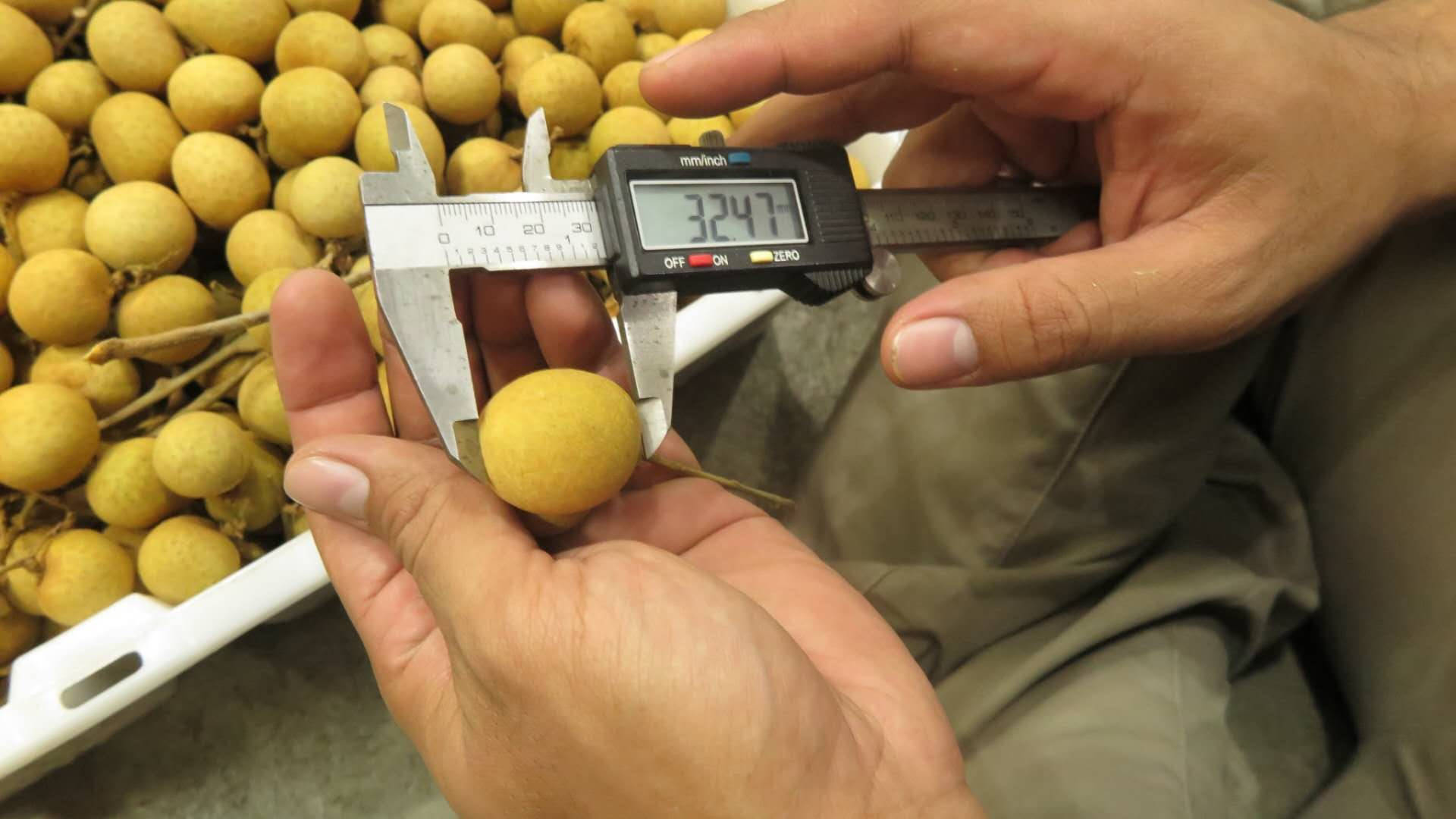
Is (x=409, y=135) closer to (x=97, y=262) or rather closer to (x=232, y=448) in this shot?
(x=232, y=448)

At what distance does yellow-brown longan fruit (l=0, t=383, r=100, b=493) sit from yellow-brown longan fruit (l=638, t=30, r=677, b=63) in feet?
3.54

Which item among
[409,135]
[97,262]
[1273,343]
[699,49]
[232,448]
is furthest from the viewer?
[1273,343]

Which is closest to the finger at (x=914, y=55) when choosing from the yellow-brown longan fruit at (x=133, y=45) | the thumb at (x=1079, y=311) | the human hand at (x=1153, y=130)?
the human hand at (x=1153, y=130)

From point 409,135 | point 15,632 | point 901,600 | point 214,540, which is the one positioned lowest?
point 901,600

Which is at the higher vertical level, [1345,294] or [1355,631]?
[1345,294]

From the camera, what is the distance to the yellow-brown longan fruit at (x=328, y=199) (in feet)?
4.30

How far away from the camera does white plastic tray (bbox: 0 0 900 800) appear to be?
1031 mm

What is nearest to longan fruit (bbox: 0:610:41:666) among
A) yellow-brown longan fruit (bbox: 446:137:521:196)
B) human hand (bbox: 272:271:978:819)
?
human hand (bbox: 272:271:978:819)

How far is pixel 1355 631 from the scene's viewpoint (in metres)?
1.24

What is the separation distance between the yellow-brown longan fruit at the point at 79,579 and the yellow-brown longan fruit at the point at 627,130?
0.91 m

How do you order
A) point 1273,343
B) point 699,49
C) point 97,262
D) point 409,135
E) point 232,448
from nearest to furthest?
point 409,135
point 699,49
point 232,448
point 97,262
point 1273,343

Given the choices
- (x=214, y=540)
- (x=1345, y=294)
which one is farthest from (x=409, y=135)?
(x=1345, y=294)

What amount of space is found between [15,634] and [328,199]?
763mm

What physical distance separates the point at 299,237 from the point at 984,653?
Result: 4.04ft
